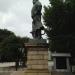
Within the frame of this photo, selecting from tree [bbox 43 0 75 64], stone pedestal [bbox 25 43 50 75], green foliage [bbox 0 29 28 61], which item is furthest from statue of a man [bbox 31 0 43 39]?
green foliage [bbox 0 29 28 61]

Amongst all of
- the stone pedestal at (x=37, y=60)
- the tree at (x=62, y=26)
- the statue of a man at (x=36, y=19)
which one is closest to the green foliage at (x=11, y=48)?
the tree at (x=62, y=26)

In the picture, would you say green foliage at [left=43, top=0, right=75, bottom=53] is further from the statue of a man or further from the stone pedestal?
the stone pedestal

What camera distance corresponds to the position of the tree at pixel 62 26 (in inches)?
1025

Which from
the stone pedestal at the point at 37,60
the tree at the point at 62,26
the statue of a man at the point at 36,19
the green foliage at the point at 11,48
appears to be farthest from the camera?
the green foliage at the point at 11,48

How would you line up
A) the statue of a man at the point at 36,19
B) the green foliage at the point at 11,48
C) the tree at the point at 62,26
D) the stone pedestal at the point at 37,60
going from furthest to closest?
the green foliage at the point at 11,48 → the tree at the point at 62,26 → the statue of a man at the point at 36,19 → the stone pedestal at the point at 37,60

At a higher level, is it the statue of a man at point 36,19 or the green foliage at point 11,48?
the statue of a man at point 36,19

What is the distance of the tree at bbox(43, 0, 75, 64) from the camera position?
26.0 metres

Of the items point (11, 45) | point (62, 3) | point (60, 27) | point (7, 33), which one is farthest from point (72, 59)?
point (7, 33)

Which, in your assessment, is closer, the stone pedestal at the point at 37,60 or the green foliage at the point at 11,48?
the stone pedestal at the point at 37,60

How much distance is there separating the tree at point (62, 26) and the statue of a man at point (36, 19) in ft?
31.1

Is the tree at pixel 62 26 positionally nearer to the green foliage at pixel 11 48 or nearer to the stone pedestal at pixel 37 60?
the stone pedestal at pixel 37 60

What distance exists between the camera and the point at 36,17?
1678cm

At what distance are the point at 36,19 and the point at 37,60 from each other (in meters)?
2.64

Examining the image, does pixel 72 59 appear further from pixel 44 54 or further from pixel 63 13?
pixel 44 54
